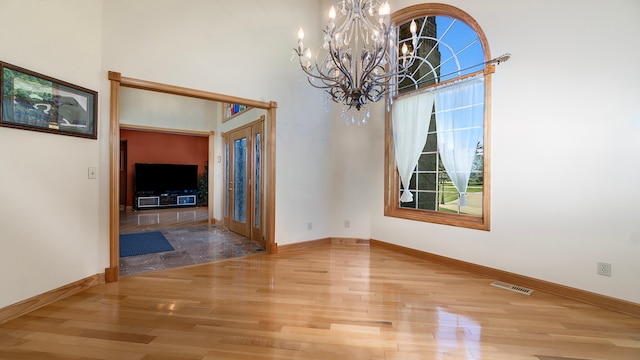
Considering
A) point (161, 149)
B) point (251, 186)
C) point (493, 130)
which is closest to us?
point (493, 130)

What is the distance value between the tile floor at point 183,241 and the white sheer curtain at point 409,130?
2.59 m

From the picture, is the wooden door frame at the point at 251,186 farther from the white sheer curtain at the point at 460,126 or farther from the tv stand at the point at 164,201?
the tv stand at the point at 164,201

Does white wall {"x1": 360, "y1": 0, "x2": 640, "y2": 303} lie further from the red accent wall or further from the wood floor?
the red accent wall

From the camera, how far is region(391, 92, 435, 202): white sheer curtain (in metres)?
3.90

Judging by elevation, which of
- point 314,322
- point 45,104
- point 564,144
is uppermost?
point 45,104

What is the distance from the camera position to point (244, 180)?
17.6 ft

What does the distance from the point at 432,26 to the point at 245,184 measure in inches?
164

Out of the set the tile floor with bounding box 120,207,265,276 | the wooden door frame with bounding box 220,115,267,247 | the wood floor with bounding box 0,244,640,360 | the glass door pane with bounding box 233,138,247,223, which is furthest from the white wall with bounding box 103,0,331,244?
the wood floor with bounding box 0,244,640,360

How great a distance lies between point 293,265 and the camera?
140 inches

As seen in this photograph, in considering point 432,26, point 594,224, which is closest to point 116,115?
point 432,26

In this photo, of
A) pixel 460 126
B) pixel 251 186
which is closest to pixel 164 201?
pixel 251 186

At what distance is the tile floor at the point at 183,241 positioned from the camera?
3611 mm

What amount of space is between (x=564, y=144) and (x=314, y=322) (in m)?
2.99

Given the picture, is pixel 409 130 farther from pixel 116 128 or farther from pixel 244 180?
pixel 116 128
